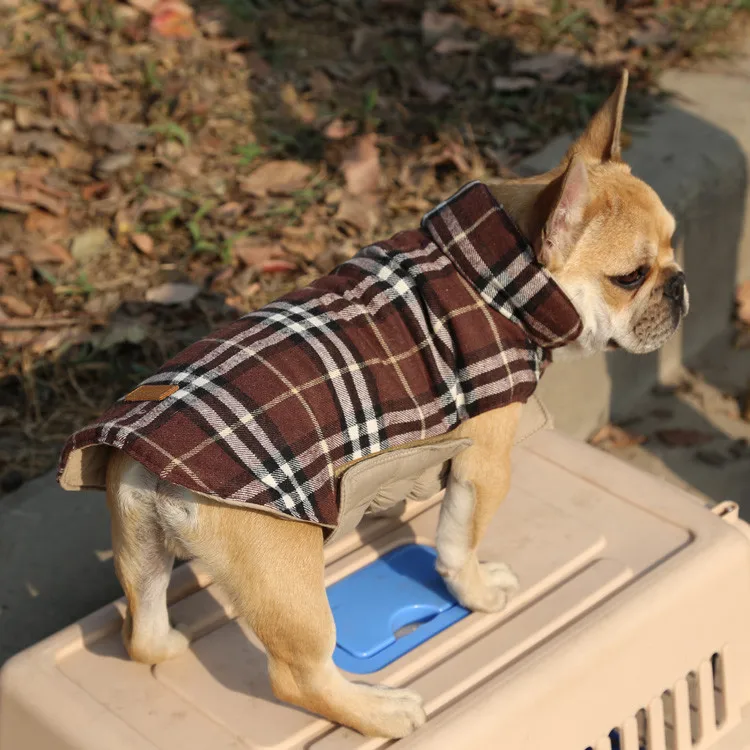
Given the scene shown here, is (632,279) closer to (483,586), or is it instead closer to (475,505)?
(475,505)

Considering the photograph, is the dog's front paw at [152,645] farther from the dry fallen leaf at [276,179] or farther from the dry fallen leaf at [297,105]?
the dry fallen leaf at [297,105]

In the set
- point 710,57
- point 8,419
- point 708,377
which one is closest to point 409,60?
point 710,57

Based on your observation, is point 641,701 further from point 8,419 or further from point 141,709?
point 8,419

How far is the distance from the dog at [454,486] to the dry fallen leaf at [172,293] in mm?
1478

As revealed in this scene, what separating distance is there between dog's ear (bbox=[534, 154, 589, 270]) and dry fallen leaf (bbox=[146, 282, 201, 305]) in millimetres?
1769

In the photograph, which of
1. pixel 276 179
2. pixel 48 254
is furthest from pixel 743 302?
pixel 48 254

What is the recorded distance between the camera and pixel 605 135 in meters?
2.54

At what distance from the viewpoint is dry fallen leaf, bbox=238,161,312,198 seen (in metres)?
4.14

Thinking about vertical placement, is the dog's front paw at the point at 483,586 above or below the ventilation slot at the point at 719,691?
above

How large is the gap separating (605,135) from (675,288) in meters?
0.39

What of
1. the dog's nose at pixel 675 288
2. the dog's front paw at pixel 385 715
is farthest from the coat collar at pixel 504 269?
the dog's front paw at pixel 385 715

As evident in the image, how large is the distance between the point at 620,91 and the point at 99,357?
1921mm

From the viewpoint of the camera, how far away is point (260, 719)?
7.60 ft

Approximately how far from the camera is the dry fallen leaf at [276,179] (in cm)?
414
